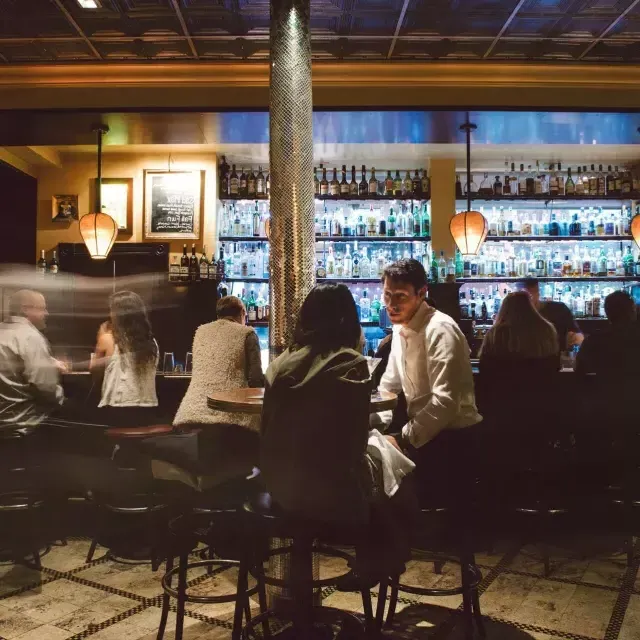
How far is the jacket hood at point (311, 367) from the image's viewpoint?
5.75 feet

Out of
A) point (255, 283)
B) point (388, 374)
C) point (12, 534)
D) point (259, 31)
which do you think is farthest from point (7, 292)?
point (388, 374)

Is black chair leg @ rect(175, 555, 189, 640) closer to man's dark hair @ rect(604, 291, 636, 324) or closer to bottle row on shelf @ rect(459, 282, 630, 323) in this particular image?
man's dark hair @ rect(604, 291, 636, 324)

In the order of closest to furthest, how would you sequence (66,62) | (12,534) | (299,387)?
(299,387) → (12,534) → (66,62)

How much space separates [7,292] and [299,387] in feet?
19.4

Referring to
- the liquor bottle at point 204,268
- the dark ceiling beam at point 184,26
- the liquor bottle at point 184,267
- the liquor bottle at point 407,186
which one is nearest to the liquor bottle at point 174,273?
the liquor bottle at point 184,267

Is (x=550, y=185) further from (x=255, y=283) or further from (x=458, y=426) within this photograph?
(x=458, y=426)

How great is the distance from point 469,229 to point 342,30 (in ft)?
6.43

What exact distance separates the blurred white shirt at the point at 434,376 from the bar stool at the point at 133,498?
1.59 metres

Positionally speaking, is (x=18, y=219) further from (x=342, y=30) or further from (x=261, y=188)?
(x=342, y=30)

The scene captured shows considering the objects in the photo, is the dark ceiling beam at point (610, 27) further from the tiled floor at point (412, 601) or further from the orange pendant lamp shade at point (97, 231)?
the orange pendant lamp shade at point (97, 231)

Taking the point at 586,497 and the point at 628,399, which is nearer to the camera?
the point at 628,399

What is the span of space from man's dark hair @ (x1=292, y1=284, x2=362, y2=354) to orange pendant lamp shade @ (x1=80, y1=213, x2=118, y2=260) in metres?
4.02

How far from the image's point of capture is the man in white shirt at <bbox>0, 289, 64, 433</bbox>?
11.3 ft

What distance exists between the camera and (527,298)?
347 centimetres
